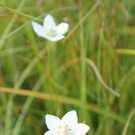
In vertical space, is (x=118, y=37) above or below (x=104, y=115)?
above

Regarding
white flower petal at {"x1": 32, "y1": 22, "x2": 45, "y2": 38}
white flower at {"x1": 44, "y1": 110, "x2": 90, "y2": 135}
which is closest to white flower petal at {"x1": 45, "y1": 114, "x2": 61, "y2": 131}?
white flower at {"x1": 44, "y1": 110, "x2": 90, "y2": 135}

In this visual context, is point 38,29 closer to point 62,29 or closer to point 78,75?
point 62,29

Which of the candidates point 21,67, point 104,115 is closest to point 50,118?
point 104,115

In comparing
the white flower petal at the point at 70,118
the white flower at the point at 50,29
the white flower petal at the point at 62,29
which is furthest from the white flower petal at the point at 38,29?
the white flower petal at the point at 70,118

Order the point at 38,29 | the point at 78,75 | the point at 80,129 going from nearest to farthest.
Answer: the point at 80,129 → the point at 38,29 → the point at 78,75

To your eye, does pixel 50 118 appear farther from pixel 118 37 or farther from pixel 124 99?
pixel 118 37

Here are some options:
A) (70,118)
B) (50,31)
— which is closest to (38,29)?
(50,31)
